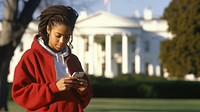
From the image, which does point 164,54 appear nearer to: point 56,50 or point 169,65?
point 169,65

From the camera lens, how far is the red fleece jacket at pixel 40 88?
3.62 meters

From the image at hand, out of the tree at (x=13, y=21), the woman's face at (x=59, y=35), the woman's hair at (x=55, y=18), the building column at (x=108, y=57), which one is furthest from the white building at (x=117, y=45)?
the woman's face at (x=59, y=35)

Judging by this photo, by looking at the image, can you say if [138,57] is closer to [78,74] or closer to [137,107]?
[137,107]

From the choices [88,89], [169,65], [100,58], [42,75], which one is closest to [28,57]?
[42,75]

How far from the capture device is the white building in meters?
86.1

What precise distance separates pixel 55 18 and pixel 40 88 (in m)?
0.41

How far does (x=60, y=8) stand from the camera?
3764 mm

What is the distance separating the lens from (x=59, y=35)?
3.66m

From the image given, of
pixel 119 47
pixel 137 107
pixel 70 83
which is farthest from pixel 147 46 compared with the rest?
pixel 70 83

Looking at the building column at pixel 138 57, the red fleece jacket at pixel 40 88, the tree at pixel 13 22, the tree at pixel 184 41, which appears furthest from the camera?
the building column at pixel 138 57

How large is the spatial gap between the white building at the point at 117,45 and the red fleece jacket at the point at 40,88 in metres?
79.7

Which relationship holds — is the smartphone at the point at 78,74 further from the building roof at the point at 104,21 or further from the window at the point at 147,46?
the window at the point at 147,46

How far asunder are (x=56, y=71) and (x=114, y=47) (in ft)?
294

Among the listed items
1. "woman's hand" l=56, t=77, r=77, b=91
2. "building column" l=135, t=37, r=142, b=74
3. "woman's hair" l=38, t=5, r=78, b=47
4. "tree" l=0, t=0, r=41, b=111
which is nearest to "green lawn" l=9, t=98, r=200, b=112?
"tree" l=0, t=0, r=41, b=111
